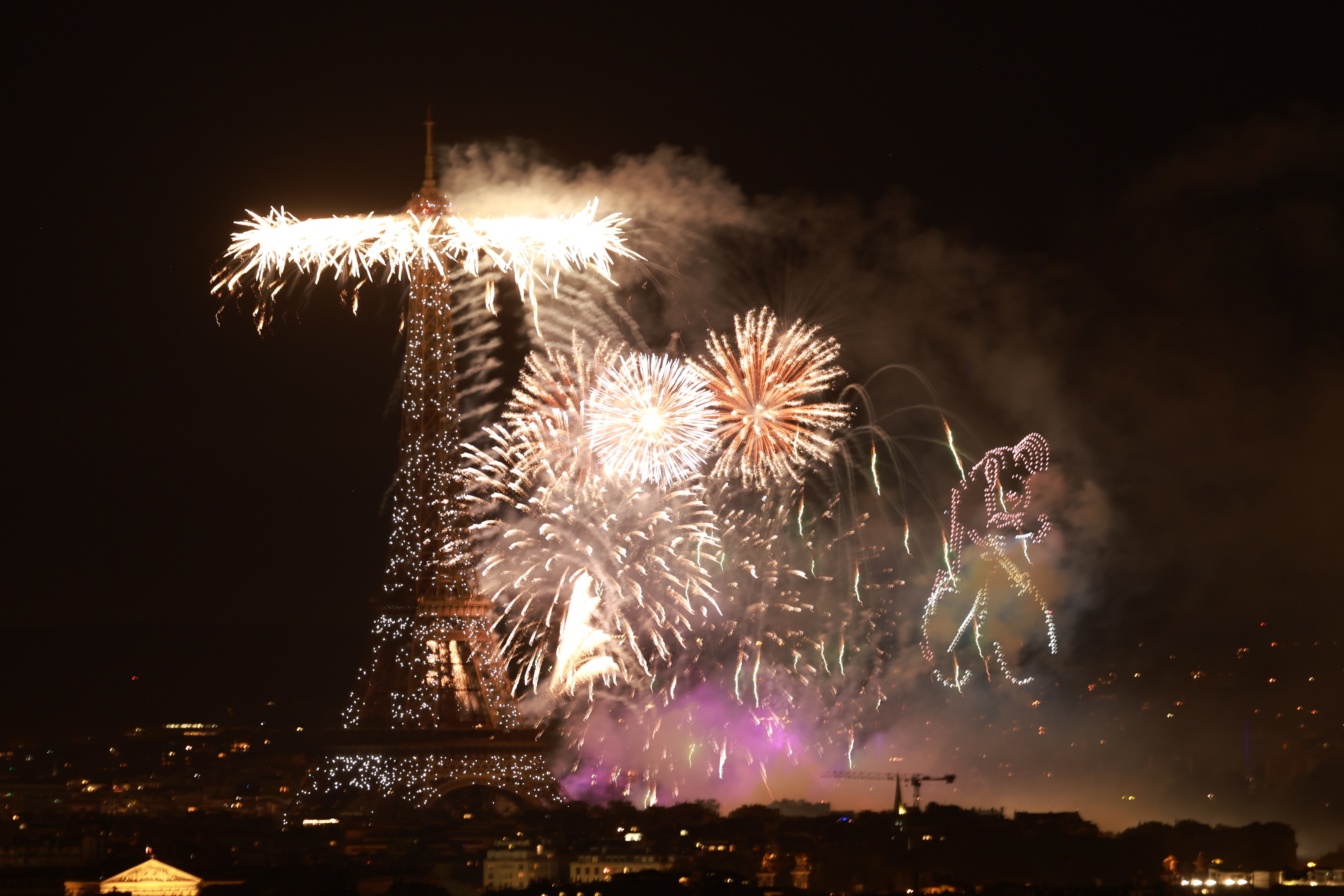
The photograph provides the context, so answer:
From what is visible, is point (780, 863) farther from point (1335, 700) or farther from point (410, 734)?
point (1335, 700)

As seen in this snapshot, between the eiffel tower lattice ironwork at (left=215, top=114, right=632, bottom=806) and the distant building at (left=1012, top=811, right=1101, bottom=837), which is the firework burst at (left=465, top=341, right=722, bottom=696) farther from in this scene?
the distant building at (left=1012, top=811, right=1101, bottom=837)

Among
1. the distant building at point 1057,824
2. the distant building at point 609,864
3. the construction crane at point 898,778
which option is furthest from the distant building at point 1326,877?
the distant building at point 609,864

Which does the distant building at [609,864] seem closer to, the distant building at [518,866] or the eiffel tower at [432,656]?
the distant building at [518,866]

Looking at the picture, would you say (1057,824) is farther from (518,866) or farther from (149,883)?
(149,883)

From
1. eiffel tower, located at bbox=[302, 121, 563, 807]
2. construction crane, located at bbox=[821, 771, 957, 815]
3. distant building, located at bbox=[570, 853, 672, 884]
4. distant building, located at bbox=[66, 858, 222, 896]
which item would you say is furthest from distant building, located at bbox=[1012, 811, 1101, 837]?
distant building, located at bbox=[66, 858, 222, 896]

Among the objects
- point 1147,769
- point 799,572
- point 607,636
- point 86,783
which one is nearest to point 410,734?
point 607,636

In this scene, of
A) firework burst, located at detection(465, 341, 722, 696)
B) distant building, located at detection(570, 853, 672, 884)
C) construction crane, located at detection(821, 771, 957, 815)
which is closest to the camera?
firework burst, located at detection(465, 341, 722, 696)
